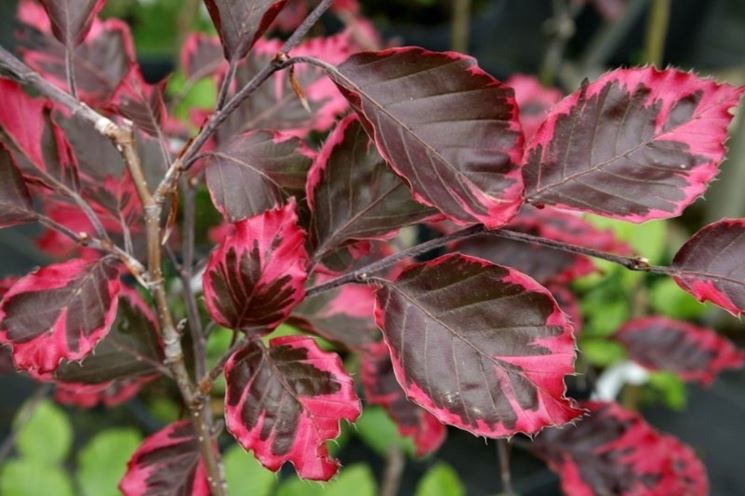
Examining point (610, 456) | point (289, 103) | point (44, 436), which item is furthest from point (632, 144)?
point (44, 436)

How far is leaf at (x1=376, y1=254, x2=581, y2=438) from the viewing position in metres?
0.43

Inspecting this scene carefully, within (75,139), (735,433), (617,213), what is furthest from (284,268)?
(735,433)

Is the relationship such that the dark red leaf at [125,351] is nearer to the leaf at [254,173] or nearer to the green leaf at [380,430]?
the leaf at [254,173]

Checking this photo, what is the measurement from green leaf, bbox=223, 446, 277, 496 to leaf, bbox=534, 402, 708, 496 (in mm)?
306

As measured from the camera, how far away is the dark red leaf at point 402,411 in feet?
2.56

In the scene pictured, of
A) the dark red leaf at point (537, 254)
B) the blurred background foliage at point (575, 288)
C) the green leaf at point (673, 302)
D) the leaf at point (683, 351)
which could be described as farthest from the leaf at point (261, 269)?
the green leaf at point (673, 302)

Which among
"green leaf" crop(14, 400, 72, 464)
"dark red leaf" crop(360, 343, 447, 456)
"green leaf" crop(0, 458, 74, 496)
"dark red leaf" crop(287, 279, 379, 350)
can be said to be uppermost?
"dark red leaf" crop(287, 279, 379, 350)

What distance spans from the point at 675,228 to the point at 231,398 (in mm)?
1838

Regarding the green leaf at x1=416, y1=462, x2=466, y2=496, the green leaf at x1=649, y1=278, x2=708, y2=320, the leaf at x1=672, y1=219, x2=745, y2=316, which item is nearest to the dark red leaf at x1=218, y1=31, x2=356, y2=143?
the leaf at x1=672, y1=219, x2=745, y2=316

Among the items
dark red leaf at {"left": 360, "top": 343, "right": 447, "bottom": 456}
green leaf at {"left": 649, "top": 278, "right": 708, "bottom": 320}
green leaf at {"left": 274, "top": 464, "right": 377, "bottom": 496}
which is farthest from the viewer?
green leaf at {"left": 649, "top": 278, "right": 708, "bottom": 320}

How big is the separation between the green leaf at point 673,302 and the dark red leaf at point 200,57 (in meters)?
0.94

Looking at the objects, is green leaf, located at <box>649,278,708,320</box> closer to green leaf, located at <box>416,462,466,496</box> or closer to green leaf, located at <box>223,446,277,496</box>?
green leaf, located at <box>416,462,466,496</box>

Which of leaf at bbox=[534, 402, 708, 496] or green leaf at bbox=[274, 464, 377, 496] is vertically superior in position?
leaf at bbox=[534, 402, 708, 496]

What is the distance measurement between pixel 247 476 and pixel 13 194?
1.73 ft
